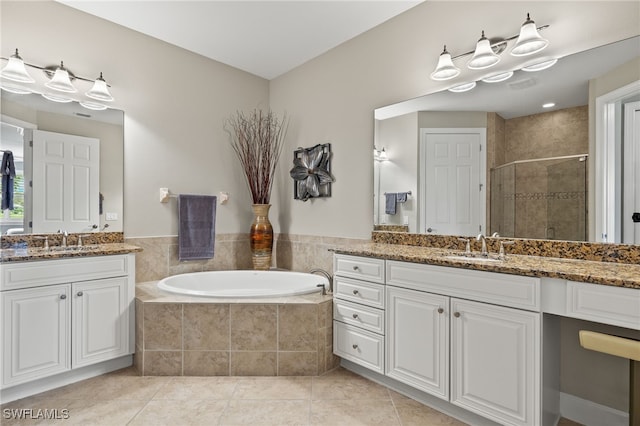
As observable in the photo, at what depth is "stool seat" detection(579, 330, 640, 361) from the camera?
1.27 metres

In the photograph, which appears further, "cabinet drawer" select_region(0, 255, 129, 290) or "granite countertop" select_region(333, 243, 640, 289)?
"cabinet drawer" select_region(0, 255, 129, 290)

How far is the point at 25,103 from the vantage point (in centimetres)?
238

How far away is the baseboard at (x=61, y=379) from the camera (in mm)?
1997

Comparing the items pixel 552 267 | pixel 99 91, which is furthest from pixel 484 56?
pixel 99 91

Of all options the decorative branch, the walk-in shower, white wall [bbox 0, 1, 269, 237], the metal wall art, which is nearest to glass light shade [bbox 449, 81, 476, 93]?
the walk-in shower

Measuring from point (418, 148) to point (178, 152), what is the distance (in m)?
2.16

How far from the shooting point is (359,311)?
7.35 feet

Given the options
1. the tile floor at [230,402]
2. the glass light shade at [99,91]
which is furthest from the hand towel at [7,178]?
the tile floor at [230,402]

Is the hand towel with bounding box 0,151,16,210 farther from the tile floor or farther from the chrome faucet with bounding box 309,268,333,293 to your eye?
the chrome faucet with bounding box 309,268,333,293

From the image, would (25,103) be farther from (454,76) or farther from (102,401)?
(454,76)

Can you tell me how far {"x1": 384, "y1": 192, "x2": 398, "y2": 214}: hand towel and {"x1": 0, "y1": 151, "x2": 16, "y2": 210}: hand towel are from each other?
265 cm

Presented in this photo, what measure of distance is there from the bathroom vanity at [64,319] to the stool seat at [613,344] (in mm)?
2675

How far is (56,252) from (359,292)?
1958 millimetres

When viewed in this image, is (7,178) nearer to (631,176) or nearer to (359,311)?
(359,311)
